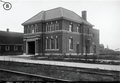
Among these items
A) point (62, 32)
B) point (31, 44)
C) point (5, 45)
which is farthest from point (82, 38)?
point (5, 45)

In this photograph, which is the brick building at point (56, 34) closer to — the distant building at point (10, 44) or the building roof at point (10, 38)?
the distant building at point (10, 44)

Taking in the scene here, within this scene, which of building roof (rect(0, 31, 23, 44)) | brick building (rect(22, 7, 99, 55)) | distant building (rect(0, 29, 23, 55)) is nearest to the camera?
brick building (rect(22, 7, 99, 55))

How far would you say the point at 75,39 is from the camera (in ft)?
103

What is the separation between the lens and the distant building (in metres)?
44.8

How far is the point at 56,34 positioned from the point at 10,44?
932 inches

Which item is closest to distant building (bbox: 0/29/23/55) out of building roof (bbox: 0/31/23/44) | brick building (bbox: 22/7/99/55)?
building roof (bbox: 0/31/23/44)

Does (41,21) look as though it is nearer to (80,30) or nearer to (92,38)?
(80,30)

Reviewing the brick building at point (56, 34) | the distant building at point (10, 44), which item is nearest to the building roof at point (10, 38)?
the distant building at point (10, 44)

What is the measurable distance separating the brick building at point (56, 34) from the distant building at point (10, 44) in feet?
44.9

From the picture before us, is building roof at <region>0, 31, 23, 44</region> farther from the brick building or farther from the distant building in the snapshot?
the brick building

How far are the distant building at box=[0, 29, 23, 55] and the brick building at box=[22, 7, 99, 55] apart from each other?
44.9 feet

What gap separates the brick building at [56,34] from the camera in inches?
1124

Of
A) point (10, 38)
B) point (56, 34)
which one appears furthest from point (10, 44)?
point (56, 34)

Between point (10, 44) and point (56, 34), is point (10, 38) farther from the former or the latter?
point (56, 34)
